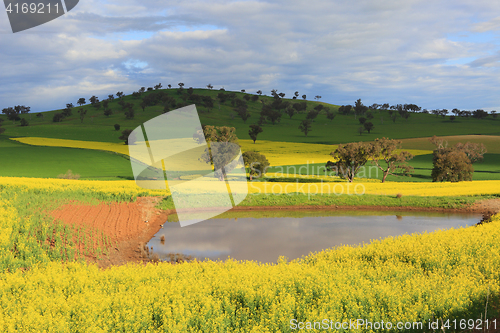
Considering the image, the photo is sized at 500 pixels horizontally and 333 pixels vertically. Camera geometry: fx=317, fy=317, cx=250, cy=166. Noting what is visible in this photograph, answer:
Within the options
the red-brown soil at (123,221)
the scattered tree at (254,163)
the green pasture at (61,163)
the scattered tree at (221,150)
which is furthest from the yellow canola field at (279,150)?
the red-brown soil at (123,221)

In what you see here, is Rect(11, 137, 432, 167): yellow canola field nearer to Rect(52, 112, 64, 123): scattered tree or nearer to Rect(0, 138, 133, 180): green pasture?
Rect(0, 138, 133, 180): green pasture

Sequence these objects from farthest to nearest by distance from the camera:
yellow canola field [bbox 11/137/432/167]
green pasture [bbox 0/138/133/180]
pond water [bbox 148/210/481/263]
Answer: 1. yellow canola field [bbox 11/137/432/167]
2. green pasture [bbox 0/138/133/180]
3. pond water [bbox 148/210/481/263]

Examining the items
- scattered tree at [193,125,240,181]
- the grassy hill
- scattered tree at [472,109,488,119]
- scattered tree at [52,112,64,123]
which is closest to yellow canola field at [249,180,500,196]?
scattered tree at [193,125,240,181]

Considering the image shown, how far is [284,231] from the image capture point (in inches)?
923

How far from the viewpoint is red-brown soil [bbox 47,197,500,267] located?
62.7ft

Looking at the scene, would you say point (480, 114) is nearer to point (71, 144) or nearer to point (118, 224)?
point (71, 144)

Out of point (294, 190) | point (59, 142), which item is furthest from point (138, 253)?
point (59, 142)

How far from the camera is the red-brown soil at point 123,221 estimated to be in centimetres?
1912

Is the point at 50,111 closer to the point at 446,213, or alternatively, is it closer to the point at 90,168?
the point at 90,168

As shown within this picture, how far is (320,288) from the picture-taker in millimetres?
9516

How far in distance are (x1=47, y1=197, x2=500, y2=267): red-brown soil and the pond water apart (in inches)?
41.7

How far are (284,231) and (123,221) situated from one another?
1199cm

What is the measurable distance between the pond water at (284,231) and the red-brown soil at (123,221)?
3.47 ft

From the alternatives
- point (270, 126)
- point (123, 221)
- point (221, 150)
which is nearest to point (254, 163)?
point (221, 150)
